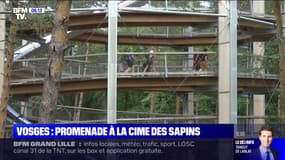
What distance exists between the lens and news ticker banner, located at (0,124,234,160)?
1062 cm

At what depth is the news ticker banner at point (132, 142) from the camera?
34.8 ft

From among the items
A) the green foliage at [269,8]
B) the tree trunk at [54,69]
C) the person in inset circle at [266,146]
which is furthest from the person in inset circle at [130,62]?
the person in inset circle at [266,146]

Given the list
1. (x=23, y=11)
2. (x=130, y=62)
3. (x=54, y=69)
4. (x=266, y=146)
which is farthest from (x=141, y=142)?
(x=130, y=62)

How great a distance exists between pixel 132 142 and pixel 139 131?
8.7 inches

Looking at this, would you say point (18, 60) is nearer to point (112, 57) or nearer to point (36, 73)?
point (36, 73)

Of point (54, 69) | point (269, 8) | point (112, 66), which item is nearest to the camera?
point (54, 69)

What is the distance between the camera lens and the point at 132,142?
10.7 metres

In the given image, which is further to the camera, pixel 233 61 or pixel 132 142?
pixel 233 61

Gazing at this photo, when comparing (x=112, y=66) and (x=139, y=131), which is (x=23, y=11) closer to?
(x=139, y=131)

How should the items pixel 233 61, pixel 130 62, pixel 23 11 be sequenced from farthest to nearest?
pixel 130 62, pixel 233 61, pixel 23 11

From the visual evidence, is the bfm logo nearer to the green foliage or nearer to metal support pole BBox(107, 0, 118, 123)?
metal support pole BBox(107, 0, 118, 123)

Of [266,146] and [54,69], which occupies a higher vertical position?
[54,69]

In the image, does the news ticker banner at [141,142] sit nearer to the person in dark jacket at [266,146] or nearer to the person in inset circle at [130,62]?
the person in dark jacket at [266,146]

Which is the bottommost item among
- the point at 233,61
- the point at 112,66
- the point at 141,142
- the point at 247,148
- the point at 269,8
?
the point at 247,148
